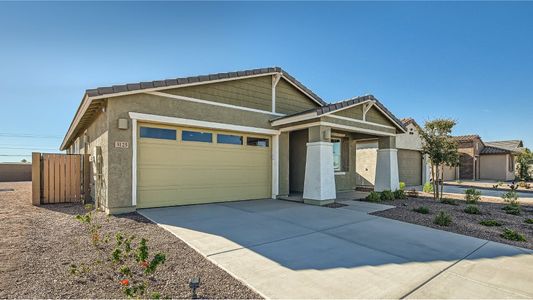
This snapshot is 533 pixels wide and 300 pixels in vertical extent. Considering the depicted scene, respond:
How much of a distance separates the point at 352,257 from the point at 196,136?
6.62m

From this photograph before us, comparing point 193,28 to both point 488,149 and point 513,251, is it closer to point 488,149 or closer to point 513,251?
point 513,251

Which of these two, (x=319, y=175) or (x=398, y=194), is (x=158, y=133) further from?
(x=398, y=194)

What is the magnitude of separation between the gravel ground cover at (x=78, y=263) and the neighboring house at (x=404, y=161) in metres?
13.4

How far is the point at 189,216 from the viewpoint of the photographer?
7.23 m

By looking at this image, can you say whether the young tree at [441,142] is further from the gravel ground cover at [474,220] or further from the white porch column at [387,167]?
the gravel ground cover at [474,220]

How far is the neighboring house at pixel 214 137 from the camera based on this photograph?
7.75 m

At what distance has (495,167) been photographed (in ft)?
93.5

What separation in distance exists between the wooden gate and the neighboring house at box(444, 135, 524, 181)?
30.6 metres

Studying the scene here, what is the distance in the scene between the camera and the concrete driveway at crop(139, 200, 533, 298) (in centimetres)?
322

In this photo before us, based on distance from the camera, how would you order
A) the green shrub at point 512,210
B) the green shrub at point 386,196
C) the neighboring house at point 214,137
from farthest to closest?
the green shrub at point 386,196 → the green shrub at point 512,210 → the neighboring house at point 214,137

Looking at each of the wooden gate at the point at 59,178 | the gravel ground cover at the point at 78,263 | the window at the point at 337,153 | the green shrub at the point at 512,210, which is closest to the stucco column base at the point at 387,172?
the window at the point at 337,153

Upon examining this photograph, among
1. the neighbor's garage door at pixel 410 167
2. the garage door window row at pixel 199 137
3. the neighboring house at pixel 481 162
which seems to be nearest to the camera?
the garage door window row at pixel 199 137

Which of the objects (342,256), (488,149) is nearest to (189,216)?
(342,256)

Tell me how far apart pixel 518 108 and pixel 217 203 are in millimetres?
21248
